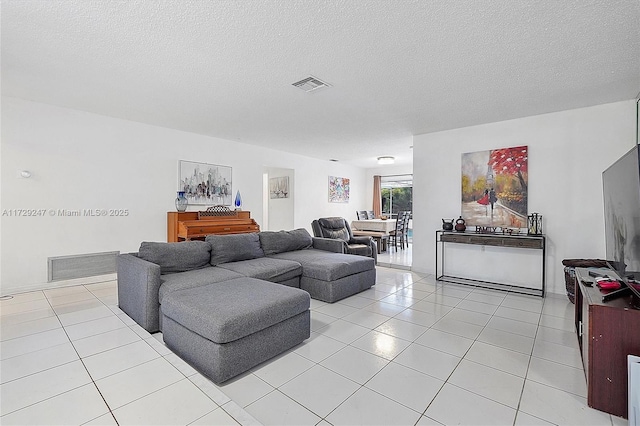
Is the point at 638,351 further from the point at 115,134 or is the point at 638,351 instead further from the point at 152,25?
the point at 115,134

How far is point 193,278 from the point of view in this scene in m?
2.99

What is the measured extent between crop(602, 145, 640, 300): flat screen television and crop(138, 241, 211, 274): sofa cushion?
11.7 feet

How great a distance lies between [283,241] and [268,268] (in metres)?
1.07

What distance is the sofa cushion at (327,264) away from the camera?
3678 mm

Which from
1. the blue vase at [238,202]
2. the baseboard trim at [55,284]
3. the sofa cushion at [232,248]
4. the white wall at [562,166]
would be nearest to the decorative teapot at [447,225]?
the white wall at [562,166]

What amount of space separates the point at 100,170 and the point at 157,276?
105 inches

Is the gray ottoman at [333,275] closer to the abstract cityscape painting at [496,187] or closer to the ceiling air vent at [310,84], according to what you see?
the abstract cityscape painting at [496,187]

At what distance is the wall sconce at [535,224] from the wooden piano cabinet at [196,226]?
4.50 metres

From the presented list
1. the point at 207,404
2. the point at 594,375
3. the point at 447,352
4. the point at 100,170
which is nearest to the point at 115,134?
the point at 100,170

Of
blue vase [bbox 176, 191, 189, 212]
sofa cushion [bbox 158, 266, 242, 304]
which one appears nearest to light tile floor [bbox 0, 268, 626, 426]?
sofa cushion [bbox 158, 266, 242, 304]

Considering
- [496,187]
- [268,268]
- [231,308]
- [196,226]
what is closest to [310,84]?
[268,268]

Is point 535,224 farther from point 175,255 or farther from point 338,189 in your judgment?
point 338,189

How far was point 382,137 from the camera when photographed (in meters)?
5.64

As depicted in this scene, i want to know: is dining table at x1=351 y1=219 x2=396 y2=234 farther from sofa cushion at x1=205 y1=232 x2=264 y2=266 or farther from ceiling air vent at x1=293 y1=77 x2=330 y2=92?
ceiling air vent at x1=293 y1=77 x2=330 y2=92
